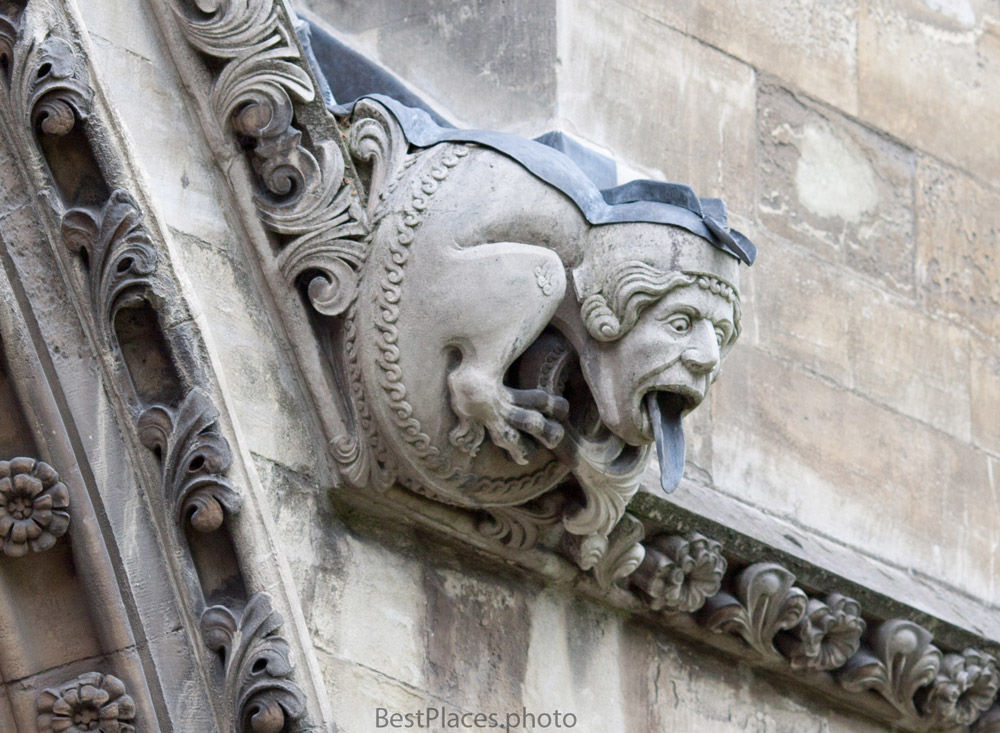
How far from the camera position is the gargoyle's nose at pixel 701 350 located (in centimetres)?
446

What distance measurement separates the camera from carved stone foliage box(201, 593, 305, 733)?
412cm

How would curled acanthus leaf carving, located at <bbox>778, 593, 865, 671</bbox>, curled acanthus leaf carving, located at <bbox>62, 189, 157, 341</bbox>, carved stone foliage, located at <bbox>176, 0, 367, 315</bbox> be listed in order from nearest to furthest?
curled acanthus leaf carving, located at <bbox>62, 189, 157, 341</bbox>, carved stone foliage, located at <bbox>176, 0, 367, 315</bbox>, curled acanthus leaf carving, located at <bbox>778, 593, 865, 671</bbox>

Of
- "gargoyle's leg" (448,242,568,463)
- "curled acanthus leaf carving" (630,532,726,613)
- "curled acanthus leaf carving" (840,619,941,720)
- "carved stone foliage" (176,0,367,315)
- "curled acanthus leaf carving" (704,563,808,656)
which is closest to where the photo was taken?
"gargoyle's leg" (448,242,568,463)

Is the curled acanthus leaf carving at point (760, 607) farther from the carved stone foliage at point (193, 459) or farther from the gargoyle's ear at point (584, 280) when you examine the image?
the carved stone foliage at point (193, 459)

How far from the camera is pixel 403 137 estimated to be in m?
4.64

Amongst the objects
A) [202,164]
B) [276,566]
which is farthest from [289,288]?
[276,566]

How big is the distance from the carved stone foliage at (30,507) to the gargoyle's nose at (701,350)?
97 cm

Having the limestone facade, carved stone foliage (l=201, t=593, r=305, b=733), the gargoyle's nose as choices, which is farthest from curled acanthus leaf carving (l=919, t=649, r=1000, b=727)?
carved stone foliage (l=201, t=593, r=305, b=733)

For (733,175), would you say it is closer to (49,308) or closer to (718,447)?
(718,447)

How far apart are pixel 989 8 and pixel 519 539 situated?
2.03m

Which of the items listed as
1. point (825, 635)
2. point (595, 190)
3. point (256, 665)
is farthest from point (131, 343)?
point (825, 635)

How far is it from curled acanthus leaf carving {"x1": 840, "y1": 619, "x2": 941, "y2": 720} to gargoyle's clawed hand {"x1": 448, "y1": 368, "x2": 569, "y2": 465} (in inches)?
37.1

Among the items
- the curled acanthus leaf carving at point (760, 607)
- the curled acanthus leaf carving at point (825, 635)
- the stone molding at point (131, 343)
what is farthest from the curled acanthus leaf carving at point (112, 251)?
the curled acanthus leaf carving at point (825, 635)

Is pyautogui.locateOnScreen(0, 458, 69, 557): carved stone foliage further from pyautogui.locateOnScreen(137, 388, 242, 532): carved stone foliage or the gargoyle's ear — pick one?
the gargoyle's ear
